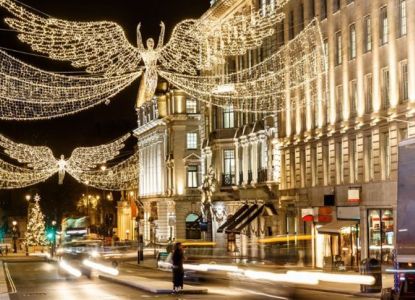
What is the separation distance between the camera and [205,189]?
267 feet

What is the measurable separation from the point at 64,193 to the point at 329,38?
255 ft

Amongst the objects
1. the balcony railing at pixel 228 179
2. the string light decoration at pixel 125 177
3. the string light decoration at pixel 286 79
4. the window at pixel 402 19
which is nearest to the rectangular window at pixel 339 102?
the string light decoration at pixel 286 79

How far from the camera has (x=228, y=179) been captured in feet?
251

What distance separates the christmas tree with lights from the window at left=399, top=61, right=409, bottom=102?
7517cm

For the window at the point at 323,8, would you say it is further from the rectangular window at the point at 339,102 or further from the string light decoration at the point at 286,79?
the rectangular window at the point at 339,102

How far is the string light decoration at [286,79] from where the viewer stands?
57.0m

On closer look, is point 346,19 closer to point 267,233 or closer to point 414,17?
point 414,17

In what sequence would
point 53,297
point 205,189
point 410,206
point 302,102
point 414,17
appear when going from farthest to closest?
1. point 205,189
2. point 302,102
3. point 414,17
4. point 53,297
5. point 410,206

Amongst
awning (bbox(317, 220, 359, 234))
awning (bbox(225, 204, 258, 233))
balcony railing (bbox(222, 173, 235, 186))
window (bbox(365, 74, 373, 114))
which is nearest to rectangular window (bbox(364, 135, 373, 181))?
window (bbox(365, 74, 373, 114))

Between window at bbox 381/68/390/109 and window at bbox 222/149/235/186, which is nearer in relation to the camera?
window at bbox 381/68/390/109

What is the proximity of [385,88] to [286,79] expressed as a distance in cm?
1447

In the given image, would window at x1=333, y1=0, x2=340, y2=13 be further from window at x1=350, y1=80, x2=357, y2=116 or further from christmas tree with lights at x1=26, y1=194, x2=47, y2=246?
christmas tree with lights at x1=26, y1=194, x2=47, y2=246

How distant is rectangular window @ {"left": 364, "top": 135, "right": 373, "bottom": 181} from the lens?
49931mm

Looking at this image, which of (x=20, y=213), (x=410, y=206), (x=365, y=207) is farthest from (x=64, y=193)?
(x=410, y=206)
